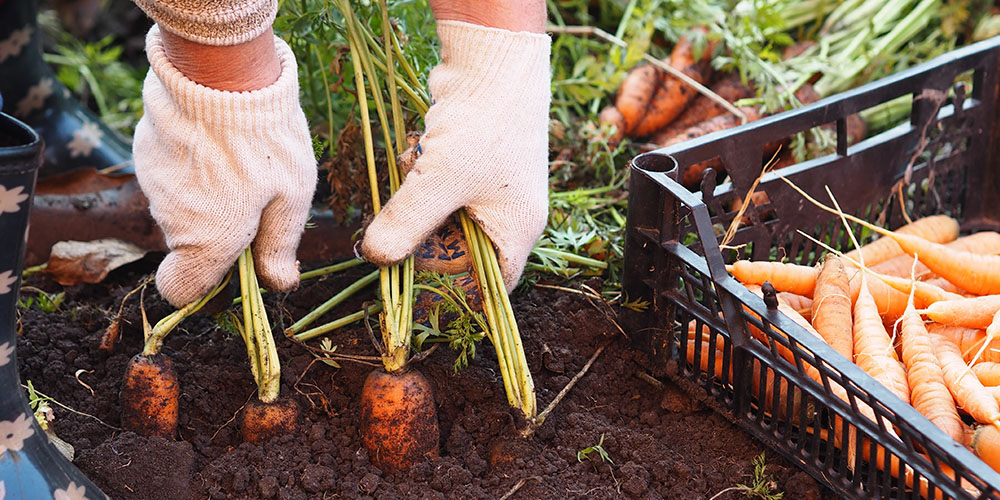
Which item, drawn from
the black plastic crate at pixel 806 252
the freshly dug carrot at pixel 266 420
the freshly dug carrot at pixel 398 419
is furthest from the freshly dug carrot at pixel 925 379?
the freshly dug carrot at pixel 266 420

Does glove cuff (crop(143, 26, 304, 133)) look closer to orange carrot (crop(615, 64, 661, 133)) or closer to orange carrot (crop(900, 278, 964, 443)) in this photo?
orange carrot (crop(900, 278, 964, 443))

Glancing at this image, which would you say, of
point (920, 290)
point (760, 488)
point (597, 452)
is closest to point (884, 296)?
point (920, 290)

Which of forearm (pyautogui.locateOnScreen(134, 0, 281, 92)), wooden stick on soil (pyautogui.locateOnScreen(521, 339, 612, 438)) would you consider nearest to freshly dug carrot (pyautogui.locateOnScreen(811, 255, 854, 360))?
wooden stick on soil (pyautogui.locateOnScreen(521, 339, 612, 438))

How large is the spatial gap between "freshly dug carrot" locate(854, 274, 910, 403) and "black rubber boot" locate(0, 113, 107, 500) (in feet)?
4.17

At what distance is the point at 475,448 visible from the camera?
1449 millimetres

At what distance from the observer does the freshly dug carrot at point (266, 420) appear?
141 centimetres

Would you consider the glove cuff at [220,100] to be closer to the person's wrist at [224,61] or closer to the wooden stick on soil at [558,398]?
the person's wrist at [224,61]

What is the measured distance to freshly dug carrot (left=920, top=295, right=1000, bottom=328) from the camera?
63.2 inches

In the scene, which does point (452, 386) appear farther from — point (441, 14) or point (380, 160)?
point (441, 14)

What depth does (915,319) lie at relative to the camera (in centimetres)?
160

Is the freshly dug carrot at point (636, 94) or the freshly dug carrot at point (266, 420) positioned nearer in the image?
the freshly dug carrot at point (266, 420)

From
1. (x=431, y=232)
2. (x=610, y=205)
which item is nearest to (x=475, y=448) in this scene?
(x=431, y=232)

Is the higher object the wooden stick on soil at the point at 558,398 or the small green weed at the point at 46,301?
the small green weed at the point at 46,301

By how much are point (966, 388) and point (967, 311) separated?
0.22 meters
